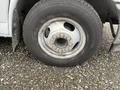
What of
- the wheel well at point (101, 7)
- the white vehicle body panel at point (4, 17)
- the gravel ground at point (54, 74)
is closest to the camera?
the gravel ground at point (54, 74)

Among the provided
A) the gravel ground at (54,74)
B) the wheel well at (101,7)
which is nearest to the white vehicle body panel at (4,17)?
the wheel well at (101,7)

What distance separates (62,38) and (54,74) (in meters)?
0.46

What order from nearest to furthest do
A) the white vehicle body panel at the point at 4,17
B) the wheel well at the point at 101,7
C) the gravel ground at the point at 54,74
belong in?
the gravel ground at the point at 54,74
the white vehicle body panel at the point at 4,17
the wheel well at the point at 101,7

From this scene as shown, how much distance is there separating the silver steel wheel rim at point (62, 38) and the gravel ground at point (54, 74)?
0.73 feet

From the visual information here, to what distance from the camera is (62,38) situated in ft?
12.0

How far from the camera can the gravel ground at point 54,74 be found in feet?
11.3

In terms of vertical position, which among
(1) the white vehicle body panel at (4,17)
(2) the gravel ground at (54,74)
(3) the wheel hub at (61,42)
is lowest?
(2) the gravel ground at (54,74)

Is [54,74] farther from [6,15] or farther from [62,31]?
[6,15]

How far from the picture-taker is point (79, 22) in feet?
11.7

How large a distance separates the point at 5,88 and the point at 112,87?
4.08 feet

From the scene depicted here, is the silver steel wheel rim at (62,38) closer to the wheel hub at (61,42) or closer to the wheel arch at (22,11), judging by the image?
the wheel hub at (61,42)

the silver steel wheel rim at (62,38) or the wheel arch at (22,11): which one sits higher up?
the wheel arch at (22,11)

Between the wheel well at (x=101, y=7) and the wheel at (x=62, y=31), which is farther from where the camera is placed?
the wheel well at (x=101, y=7)

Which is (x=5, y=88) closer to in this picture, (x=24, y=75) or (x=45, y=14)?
(x=24, y=75)
